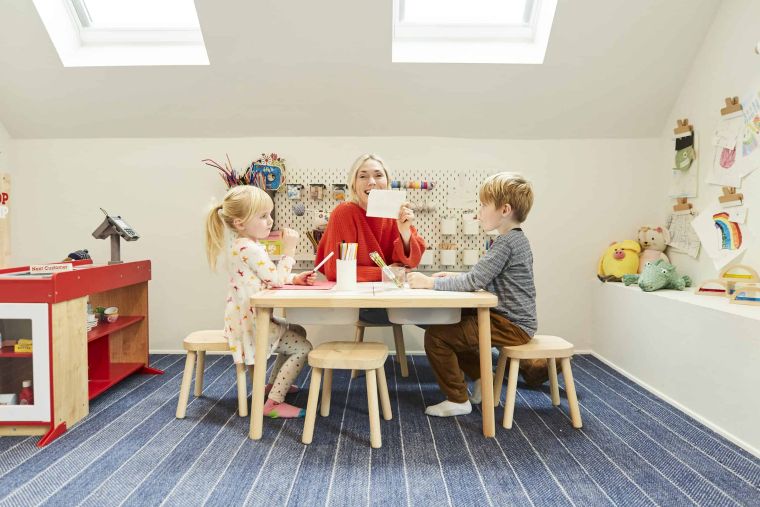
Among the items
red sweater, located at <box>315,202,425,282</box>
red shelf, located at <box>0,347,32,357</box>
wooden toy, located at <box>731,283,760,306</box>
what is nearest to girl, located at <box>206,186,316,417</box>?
red sweater, located at <box>315,202,425,282</box>

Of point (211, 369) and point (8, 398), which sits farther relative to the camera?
point (211, 369)

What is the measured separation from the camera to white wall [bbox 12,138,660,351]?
3.24 m

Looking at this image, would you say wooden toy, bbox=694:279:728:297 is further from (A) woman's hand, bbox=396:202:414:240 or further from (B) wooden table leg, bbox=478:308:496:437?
(A) woman's hand, bbox=396:202:414:240

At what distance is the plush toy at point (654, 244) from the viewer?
304 centimetres

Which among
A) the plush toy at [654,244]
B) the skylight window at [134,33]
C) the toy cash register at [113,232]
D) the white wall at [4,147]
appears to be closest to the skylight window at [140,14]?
the skylight window at [134,33]

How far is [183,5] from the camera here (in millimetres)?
2934

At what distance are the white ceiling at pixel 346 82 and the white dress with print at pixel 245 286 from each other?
134 cm

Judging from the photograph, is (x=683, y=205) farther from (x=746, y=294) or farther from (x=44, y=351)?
(x=44, y=351)

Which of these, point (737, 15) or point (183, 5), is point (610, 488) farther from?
point (183, 5)

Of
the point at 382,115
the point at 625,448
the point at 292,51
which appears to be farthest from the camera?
the point at 382,115

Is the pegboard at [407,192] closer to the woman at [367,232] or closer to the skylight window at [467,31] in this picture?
the woman at [367,232]

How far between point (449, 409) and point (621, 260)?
169 centimetres

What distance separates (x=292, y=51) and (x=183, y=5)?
2.69 ft

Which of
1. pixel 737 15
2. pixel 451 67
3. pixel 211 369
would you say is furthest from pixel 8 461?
pixel 737 15
